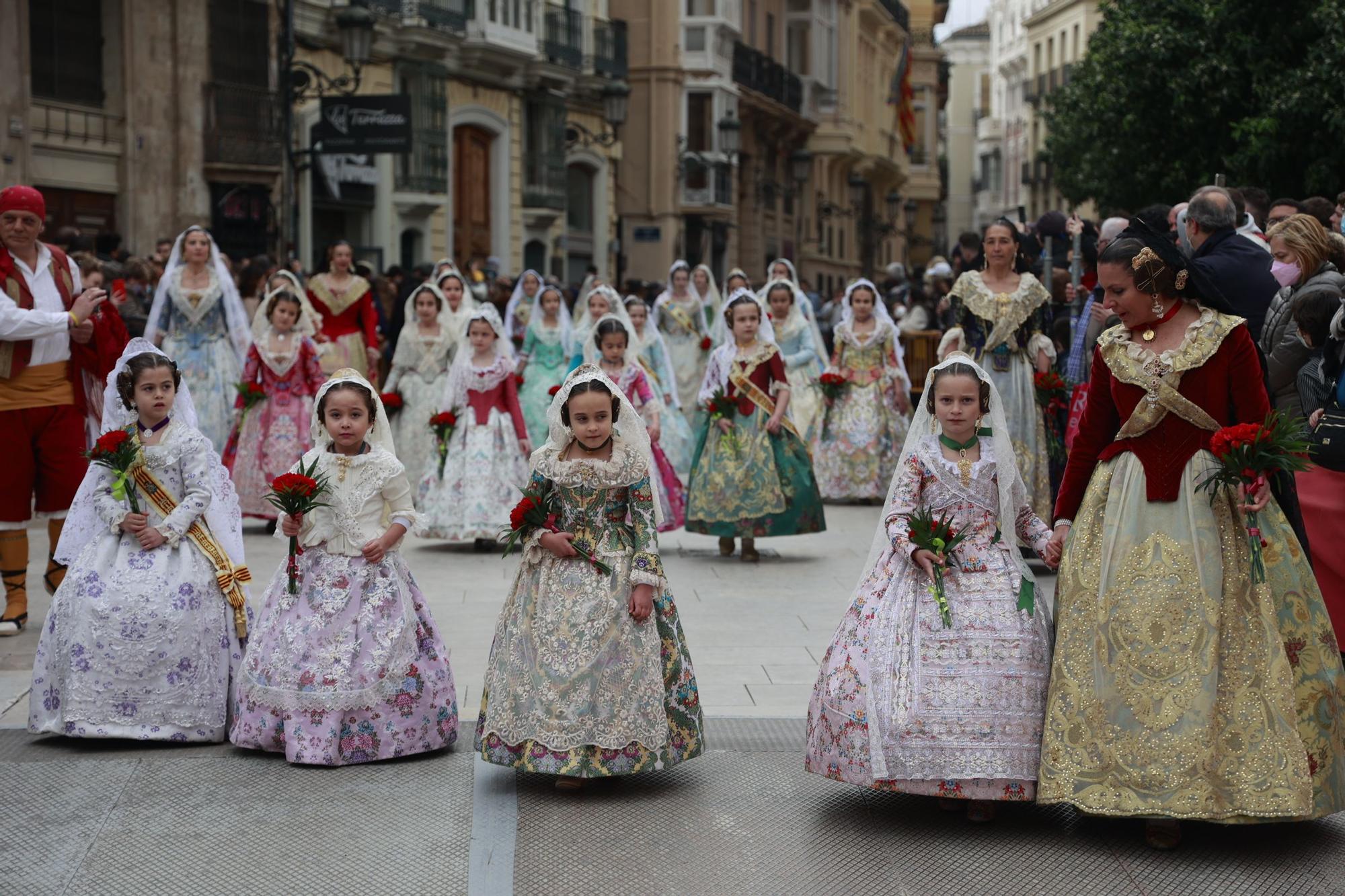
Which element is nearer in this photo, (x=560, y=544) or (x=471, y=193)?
(x=560, y=544)

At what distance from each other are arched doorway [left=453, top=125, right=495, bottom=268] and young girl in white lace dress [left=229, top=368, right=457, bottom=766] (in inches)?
958

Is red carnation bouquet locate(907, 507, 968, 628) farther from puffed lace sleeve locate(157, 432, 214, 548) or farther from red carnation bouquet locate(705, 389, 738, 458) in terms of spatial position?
red carnation bouquet locate(705, 389, 738, 458)

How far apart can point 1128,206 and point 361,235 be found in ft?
39.0

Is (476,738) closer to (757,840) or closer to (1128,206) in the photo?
(757,840)

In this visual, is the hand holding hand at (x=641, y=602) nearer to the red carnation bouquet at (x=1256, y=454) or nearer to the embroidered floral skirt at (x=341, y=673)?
the embroidered floral skirt at (x=341, y=673)

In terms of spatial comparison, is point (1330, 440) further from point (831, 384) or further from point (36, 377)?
point (831, 384)

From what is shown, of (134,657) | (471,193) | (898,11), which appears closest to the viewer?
(134,657)

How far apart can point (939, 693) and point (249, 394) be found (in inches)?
305

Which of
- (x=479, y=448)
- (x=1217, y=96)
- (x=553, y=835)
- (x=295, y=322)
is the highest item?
(x=1217, y=96)

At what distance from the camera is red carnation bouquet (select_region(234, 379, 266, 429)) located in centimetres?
1218

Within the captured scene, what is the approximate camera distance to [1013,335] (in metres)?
10.5

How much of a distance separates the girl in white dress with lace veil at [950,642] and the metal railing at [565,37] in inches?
1122

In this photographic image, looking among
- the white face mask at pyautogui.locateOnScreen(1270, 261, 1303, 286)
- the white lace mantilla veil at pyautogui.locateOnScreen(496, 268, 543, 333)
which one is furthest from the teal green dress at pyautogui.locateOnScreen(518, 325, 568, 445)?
the white face mask at pyautogui.locateOnScreen(1270, 261, 1303, 286)

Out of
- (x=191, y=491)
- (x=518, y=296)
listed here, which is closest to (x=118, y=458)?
(x=191, y=491)
